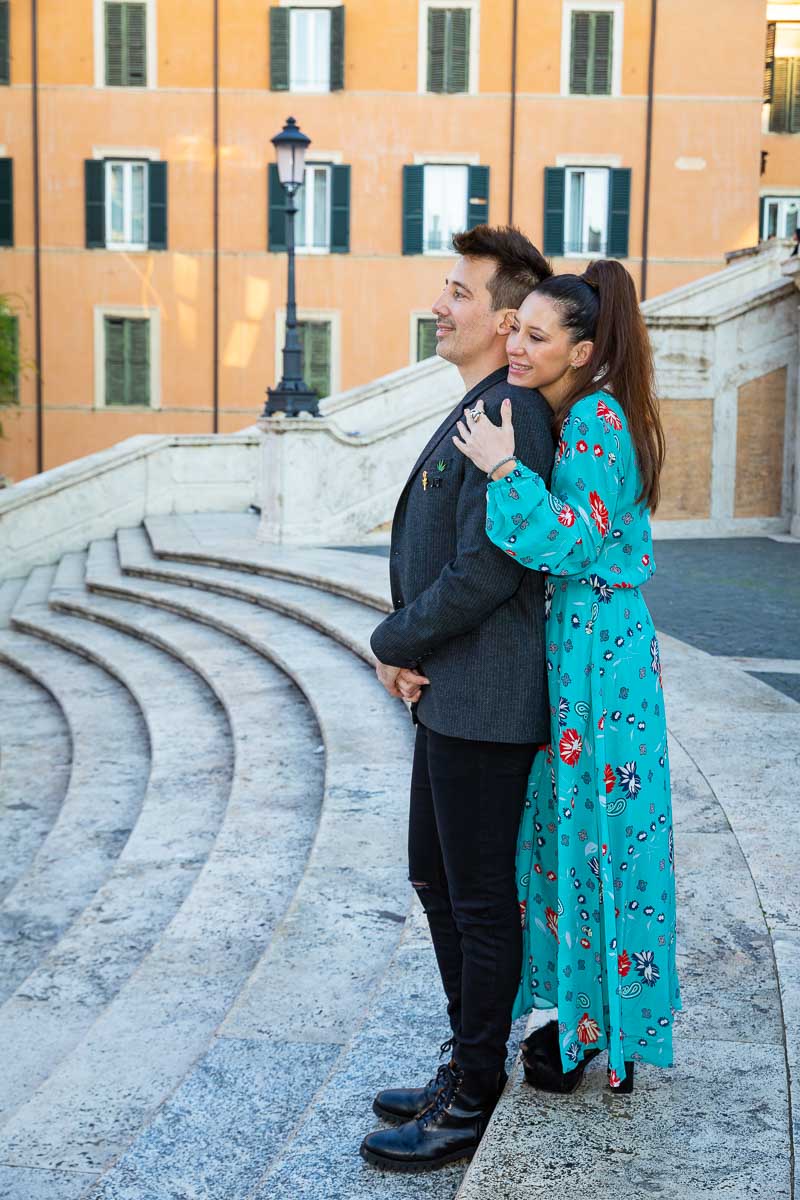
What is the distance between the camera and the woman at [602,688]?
8.71ft

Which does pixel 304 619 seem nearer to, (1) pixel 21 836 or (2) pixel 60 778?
(2) pixel 60 778

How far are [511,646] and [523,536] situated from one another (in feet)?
0.87

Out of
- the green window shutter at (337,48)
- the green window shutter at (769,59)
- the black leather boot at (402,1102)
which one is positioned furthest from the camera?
the green window shutter at (769,59)

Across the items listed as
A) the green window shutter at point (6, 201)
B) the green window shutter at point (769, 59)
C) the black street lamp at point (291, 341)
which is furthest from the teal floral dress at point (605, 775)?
the green window shutter at point (769, 59)

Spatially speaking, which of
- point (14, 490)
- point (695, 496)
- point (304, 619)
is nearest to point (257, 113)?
point (14, 490)

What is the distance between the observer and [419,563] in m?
2.80

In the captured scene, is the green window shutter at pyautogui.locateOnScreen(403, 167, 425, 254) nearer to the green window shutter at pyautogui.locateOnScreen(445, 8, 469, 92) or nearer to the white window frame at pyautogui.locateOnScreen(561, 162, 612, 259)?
the green window shutter at pyautogui.locateOnScreen(445, 8, 469, 92)

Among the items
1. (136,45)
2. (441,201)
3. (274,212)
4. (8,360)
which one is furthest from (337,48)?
(8,360)

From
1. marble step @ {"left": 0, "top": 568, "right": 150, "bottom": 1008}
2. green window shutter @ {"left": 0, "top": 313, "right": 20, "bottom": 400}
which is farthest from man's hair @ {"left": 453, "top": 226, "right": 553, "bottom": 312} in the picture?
green window shutter @ {"left": 0, "top": 313, "right": 20, "bottom": 400}

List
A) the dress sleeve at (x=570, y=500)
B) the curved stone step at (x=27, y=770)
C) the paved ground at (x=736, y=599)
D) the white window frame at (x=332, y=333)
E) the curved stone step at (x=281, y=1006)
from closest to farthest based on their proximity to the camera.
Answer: the dress sleeve at (x=570, y=500) < the curved stone step at (x=281, y=1006) < the curved stone step at (x=27, y=770) < the paved ground at (x=736, y=599) < the white window frame at (x=332, y=333)

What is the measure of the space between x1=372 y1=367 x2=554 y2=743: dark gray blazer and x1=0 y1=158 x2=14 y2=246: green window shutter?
23.6m

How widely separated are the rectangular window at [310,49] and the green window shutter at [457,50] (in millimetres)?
2063

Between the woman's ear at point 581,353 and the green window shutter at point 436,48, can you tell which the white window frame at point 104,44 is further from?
the woman's ear at point 581,353

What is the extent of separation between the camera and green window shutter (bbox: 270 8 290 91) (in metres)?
24.0
